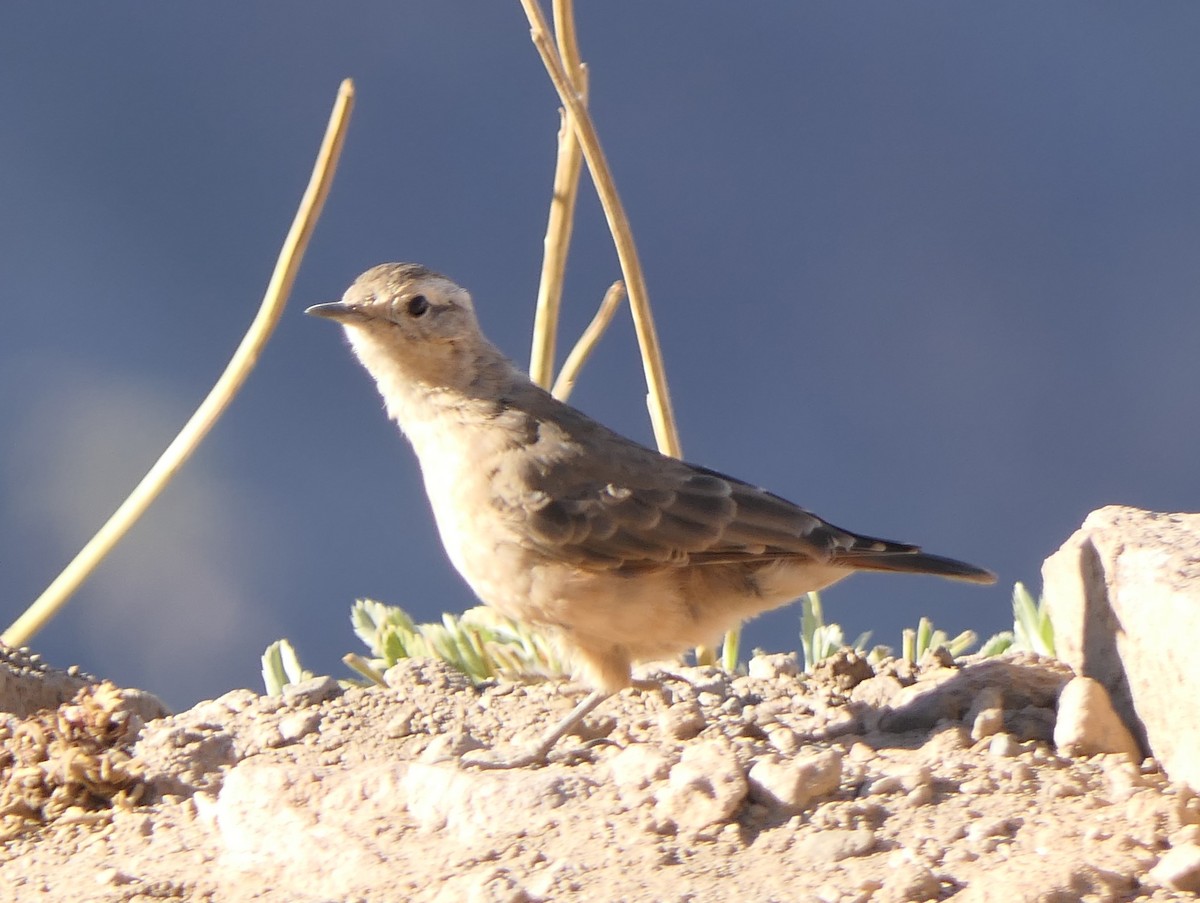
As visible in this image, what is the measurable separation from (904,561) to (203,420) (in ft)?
9.60

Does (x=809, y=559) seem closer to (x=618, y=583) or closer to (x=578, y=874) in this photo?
(x=618, y=583)

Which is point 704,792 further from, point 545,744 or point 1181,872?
point 1181,872

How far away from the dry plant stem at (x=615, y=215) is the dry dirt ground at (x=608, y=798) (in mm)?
1476

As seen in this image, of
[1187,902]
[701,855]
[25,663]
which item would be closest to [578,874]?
[701,855]

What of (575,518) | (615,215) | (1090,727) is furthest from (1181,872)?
(615,215)

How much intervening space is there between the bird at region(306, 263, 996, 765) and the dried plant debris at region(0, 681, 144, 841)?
48.9 inches

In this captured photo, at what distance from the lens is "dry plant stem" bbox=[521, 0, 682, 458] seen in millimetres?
6129

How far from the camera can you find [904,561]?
5160 millimetres

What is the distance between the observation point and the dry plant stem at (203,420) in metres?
6.21

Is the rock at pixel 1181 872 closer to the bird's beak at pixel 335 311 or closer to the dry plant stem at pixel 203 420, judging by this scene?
the bird's beak at pixel 335 311

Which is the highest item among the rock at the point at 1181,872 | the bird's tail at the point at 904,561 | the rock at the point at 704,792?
the bird's tail at the point at 904,561

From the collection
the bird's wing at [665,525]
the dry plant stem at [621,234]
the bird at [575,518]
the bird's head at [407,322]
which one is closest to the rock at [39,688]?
the bird at [575,518]

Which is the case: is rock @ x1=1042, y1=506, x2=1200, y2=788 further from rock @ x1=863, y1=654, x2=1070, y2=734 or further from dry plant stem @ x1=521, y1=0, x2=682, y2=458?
dry plant stem @ x1=521, y1=0, x2=682, y2=458

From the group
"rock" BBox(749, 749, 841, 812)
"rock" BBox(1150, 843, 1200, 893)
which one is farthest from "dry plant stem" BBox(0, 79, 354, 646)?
"rock" BBox(1150, 843, 1200, 893)
